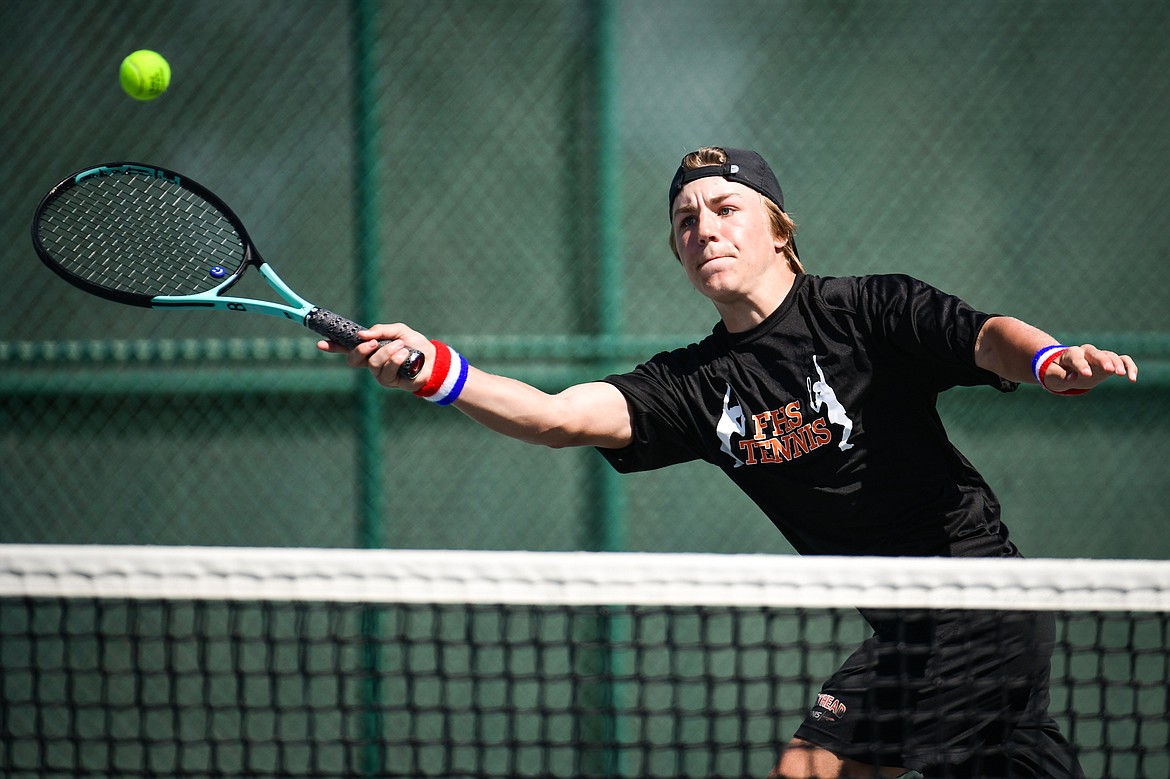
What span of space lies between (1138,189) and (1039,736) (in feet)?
7.50

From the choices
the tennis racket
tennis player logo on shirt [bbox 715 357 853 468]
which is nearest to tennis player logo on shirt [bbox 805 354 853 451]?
tennis player logo on shirt [bbox 715 357 853 468]

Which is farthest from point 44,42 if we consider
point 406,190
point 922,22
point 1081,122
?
point 1081,122

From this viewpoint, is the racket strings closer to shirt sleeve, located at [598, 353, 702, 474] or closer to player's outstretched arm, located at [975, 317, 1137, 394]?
shirt sleeve, located at [598, 353, 702, 474]

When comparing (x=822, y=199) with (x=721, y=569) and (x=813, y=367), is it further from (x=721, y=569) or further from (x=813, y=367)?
(x=721, y=569)

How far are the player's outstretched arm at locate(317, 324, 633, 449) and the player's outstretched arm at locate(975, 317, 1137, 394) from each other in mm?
645

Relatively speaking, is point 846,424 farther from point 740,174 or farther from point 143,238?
point 143,238

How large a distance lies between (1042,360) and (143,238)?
2018mm

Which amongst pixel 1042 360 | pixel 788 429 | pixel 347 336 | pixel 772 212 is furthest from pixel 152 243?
pixel 1042 360

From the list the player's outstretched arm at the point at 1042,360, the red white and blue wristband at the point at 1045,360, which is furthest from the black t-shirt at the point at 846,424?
the red white and blue wristband at the point at 1045,360

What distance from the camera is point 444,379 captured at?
1.83m

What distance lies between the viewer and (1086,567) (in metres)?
1.61

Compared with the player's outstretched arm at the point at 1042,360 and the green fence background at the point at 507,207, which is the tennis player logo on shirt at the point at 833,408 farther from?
the green fence background at the point at 507,207

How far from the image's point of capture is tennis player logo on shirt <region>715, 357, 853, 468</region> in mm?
1910

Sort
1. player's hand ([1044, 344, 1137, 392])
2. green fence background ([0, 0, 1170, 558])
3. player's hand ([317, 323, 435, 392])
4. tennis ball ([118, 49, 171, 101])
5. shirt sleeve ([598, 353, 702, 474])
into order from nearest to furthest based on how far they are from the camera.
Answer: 1. player's hand ([1044, 344, 1137, 392])
2. player's hand ([317, 323, 435, 392])
3. shirt sleeve ([598, 353, 702, 474])
4. tennis ball ([118, 49, 171, 101])
5. green fence background ([0, 0, 1170, 558])
